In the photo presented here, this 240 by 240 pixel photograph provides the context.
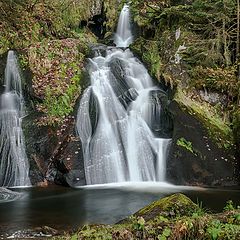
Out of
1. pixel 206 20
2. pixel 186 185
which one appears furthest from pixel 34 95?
pixel 206 20

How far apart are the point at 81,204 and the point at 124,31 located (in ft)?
40.4

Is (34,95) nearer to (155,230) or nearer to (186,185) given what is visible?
(186,185)

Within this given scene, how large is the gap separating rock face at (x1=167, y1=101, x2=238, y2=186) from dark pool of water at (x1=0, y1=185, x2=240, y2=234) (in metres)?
0.75

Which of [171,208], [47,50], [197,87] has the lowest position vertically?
[171,208]

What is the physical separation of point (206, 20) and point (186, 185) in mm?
6848

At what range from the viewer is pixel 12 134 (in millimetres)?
11508

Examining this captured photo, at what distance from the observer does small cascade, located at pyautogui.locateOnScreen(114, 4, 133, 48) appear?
18477 millimetres

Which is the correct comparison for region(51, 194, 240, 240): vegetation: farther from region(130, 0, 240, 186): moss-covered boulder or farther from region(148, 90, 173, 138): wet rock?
region(148, 90, 173, 138): wet rock

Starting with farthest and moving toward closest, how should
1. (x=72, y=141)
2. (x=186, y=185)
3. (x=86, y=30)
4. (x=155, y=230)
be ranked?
(x=86, y=30) → (x=72, y=141) → (x=186, y=185) → (x=155, y=230)

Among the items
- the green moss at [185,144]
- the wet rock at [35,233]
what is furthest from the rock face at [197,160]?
the wet rock at [35,233]

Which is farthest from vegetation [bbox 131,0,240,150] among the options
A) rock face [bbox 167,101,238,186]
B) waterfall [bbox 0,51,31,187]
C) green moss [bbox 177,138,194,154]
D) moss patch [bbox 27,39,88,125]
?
waterfall [bbox 0,51,31,187]

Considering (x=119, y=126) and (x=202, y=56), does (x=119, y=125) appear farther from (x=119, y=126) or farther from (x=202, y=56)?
(x=202, y=56)

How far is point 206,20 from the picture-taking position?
1441cm

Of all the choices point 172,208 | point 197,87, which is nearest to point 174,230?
point 172,208
